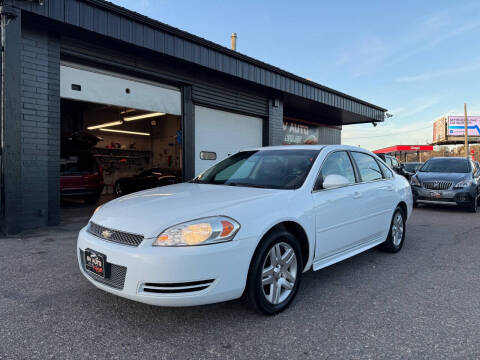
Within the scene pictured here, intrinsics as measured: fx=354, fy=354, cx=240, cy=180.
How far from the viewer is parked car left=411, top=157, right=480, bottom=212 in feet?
30.9

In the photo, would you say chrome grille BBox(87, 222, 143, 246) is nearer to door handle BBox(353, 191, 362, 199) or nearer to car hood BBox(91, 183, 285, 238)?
car hood BBox(91, 183, 285, 238)

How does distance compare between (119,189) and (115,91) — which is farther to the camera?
(119,189)

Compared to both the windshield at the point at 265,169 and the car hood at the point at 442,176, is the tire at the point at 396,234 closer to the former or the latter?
the windshield at the point at 265,169

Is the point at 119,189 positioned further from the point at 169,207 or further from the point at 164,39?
the point at 169,207

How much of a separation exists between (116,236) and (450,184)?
9.55m

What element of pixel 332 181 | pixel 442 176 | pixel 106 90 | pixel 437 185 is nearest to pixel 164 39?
pixel 106 90

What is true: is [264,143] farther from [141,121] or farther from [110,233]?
[110,233]

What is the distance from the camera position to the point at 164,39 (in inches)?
306

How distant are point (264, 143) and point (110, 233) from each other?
9.61 metres

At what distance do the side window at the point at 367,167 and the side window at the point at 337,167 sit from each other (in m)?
0.22

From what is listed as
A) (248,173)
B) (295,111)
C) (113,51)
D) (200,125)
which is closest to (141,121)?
(295,111)

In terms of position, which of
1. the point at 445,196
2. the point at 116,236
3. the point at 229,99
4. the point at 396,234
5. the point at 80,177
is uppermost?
the point at 229,99

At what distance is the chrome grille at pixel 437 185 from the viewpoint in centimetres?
960

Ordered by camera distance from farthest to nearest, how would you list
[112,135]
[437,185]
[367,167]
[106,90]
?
1. [112,135]
2. [437,185]
3. [106,90]
4. [367,167]
